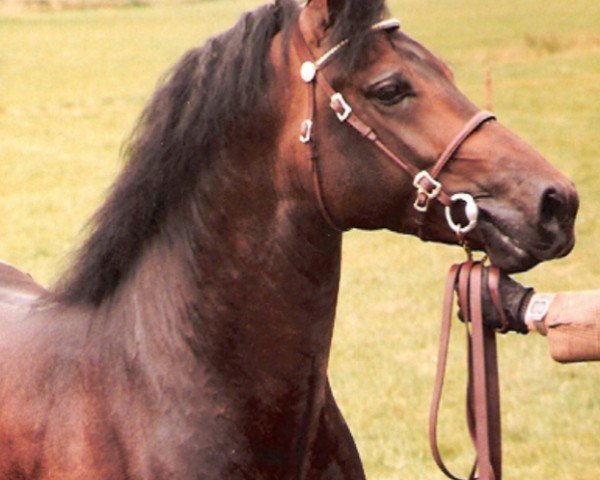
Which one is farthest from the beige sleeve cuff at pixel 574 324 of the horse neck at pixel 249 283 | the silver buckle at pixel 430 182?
the horse neck at pixel 249 283

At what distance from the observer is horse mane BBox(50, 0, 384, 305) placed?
363 centimetres

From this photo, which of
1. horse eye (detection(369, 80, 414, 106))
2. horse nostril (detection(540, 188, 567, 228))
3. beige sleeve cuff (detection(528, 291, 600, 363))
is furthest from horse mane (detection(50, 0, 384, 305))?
beige sleeve cuff (detection(528, 291, 600, 363))

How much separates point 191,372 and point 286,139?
2.50 feet

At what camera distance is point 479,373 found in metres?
3.61

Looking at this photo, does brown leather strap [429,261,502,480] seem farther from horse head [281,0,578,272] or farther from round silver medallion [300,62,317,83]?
round silver medallion [300,62,317,83]

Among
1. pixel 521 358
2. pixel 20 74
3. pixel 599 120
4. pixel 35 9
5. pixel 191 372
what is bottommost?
pixel 35 9

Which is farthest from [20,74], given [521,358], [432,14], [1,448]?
[1,448]

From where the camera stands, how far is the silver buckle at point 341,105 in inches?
138

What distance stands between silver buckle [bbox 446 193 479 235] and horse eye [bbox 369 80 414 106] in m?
0.32

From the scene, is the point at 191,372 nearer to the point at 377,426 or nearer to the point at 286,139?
the point at 286,139

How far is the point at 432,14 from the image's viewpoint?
4166 cm

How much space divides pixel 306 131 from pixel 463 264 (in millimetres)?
606

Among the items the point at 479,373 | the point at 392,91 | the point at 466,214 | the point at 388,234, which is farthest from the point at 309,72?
the point at 388,234

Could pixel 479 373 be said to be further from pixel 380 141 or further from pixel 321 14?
pixel 321 14
